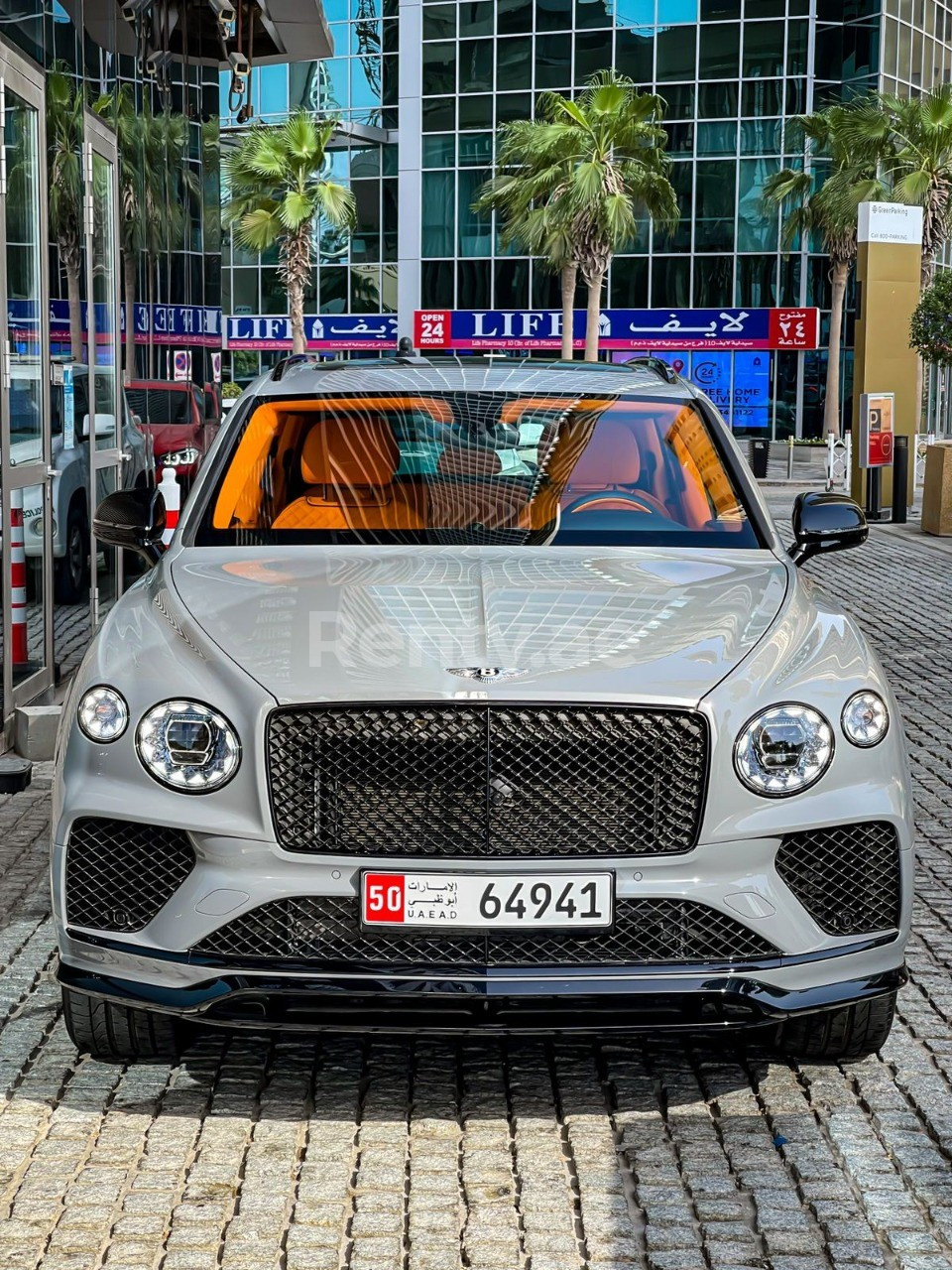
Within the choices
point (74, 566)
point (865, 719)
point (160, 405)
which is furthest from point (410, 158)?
point (865, 719)

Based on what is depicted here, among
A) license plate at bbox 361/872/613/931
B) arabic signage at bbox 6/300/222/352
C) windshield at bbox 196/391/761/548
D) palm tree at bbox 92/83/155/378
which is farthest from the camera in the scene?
palm tree at bbox 92/83/155/378

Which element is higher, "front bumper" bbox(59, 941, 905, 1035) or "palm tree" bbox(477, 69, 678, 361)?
"palm tree" bbox(477, 69, 678, 361)

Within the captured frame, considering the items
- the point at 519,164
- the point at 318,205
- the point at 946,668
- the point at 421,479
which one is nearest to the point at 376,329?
the point at 318,205

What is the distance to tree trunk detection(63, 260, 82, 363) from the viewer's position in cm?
1002

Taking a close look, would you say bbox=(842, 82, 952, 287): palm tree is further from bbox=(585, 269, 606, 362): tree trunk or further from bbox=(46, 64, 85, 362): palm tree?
bbox=(46, 64, 85, 362): palm tree

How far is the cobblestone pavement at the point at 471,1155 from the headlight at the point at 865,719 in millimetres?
866

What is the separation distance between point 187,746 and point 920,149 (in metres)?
40.5

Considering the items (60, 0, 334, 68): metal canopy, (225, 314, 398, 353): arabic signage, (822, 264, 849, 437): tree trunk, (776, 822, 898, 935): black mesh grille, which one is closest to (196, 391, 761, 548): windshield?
(776, 822, 898, 935): black mesh grille

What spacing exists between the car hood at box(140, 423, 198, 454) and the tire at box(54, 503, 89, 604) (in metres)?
2.64

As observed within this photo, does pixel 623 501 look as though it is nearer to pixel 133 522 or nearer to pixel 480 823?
pixel 133 522

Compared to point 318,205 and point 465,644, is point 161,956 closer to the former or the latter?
point 465,644

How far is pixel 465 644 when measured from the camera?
4.00m

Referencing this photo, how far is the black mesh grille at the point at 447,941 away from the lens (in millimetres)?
3752

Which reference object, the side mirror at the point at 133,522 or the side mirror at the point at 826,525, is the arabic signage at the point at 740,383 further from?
the side mirror at the point at 133,522
